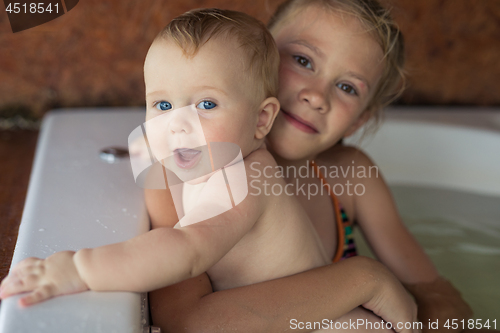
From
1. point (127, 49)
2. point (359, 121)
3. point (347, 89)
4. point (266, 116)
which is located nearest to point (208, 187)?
point (266, 116)

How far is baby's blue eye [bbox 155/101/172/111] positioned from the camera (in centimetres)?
66

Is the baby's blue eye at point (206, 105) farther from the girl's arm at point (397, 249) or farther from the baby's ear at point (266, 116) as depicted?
the girl's arm at point (397, 249)

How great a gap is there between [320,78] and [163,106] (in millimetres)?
359

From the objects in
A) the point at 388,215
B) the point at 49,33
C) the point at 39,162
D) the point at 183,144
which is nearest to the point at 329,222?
the point at 388,215

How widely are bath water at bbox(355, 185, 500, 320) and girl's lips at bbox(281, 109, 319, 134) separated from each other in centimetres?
59

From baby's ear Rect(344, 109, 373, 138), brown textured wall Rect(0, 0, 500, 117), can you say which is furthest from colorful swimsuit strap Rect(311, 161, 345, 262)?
brown textured wall Rect(0, 0, 500, 117)

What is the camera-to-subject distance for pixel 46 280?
54 centimetres

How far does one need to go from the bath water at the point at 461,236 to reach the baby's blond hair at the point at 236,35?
2.48 ft

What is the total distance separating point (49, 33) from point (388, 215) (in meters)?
1.12

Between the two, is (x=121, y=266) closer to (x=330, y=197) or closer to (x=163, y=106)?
(x=163, y=106)

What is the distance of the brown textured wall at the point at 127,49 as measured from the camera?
56.9 inches

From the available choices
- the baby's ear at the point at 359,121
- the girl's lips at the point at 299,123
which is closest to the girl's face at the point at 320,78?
the girl's lips at the point at 299,123

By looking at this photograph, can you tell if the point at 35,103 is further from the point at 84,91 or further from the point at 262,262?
the point at 262,262

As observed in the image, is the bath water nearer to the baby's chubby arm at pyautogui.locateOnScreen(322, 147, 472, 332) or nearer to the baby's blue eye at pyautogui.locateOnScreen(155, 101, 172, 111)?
the baby's chubby arm at pyautogui.locateOnScreen(322, 147, 472, 332)
